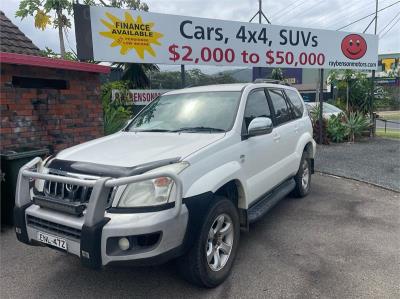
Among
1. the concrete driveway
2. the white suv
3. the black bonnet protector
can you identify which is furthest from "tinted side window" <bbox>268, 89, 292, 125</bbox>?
the black bonnet protector

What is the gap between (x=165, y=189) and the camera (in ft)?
8.84

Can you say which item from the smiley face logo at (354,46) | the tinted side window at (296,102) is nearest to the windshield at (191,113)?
the tinted side window at (296,102)

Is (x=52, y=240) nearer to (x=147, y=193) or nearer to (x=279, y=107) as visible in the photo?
(x=147, y=193)

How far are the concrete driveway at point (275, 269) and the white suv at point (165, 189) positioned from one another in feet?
1.18

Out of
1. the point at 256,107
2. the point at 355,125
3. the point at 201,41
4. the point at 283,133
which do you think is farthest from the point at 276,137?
the point at 355,125

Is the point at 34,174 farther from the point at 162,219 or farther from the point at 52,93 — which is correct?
the point at 52,93

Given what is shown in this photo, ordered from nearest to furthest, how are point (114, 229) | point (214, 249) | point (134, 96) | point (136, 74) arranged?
1. point (114, 229)
2. point (214, 249)
3. point (134, 96)
4. point (136, 74)

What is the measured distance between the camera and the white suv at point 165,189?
8.50 feet

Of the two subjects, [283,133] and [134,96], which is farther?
[134,96]

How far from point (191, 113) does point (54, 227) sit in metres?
1.95

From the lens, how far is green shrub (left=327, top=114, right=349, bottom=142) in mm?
11641

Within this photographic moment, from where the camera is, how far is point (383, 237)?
4.28 meters

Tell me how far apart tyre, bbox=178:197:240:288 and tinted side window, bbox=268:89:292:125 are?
1.94 m

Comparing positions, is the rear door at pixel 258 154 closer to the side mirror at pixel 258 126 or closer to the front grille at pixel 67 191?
the side mirror at pixel 258 126
